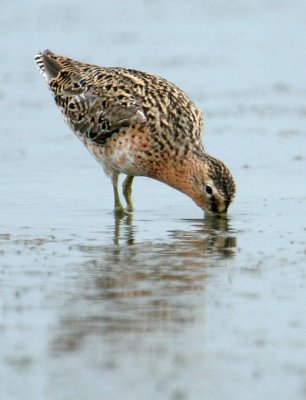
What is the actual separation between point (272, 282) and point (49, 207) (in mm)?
3835

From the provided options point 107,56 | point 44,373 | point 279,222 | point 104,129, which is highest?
point 107,56

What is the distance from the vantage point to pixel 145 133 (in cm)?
1181

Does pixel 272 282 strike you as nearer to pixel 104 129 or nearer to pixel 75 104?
pixel 104 129

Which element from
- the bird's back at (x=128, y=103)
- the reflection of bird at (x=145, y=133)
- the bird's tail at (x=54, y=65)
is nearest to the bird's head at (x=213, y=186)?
the reflection of bird at (x=145, y=133)

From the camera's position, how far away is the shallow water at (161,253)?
657 centimetres

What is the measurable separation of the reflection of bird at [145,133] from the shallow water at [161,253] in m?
0.32

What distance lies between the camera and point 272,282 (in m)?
8.53

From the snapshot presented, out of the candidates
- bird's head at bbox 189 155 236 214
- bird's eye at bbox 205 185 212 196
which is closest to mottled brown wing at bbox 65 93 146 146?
bird's head at bbox 189 155 236 214

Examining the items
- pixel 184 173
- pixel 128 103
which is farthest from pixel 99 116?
pixel 184 173

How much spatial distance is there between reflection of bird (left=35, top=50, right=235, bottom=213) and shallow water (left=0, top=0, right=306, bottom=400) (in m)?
0.32

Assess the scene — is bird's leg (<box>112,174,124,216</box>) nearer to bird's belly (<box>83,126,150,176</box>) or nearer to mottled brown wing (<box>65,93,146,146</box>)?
bird's belly (<box>83,126,150,176</box>)

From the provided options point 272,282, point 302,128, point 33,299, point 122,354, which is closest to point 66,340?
point 122,354

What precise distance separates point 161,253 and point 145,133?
7.86 feet

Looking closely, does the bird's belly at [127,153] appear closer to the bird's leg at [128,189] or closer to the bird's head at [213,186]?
the bird's leg at [128,189]
